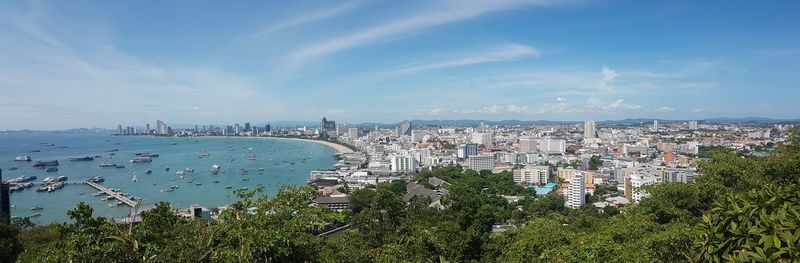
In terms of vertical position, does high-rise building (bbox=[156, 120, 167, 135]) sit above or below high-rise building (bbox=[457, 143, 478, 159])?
above

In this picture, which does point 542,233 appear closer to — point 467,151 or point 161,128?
point 467,151

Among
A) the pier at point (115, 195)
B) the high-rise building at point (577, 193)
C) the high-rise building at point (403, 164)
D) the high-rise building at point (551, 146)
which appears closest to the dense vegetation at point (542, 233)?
the pier at point (115, 195)

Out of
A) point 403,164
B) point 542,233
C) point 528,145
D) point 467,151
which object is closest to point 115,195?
point 403,164

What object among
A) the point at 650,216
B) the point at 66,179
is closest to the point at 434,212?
the point at 650,216

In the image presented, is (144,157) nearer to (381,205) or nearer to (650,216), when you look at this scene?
(381,205)

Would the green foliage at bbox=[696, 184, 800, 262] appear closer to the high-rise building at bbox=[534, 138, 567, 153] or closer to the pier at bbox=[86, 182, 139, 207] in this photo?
the pier at bbox=[86, 182, 139, 207]

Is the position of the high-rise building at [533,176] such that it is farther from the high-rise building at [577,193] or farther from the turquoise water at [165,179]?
the turquoise water at [165,179]

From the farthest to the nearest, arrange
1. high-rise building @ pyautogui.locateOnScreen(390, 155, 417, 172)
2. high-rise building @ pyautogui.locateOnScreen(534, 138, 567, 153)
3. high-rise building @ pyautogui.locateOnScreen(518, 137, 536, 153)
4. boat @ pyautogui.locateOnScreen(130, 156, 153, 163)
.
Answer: high-rise building @ pyautogui.locateOnScreen(518, 137, 536, 153) → high-rise building @ pyautogui.locateOnScreen(534, 138, 567, 153) → boat @ pyautogui.locateOnScreen(130, 156, 153, 163) → high-rise building @ pyautogui.locateOnScreen(390, 155, 417, 172)

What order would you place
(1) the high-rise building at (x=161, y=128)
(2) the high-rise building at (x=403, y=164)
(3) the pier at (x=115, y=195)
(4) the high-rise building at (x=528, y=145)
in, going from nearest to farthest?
(3) the pier at (x=115, y=195)
(2) the high-rise building at (x=403, y=164)
(4) the high-rise building at (x=528, y=145)
(1) the high-rise building at (x=161, y=128)

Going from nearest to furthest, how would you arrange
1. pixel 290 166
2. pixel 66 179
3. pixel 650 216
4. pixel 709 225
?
1. pixel 709 225
2. pixel 650 216
3. pixel 66 179
4. pixel 290 166

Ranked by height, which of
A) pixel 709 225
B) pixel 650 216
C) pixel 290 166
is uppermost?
pixel 709 225

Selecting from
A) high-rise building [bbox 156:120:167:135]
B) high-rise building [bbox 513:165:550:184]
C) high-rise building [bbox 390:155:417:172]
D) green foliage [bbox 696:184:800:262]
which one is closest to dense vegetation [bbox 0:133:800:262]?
green foliage [bbox 696:184:800:262]
